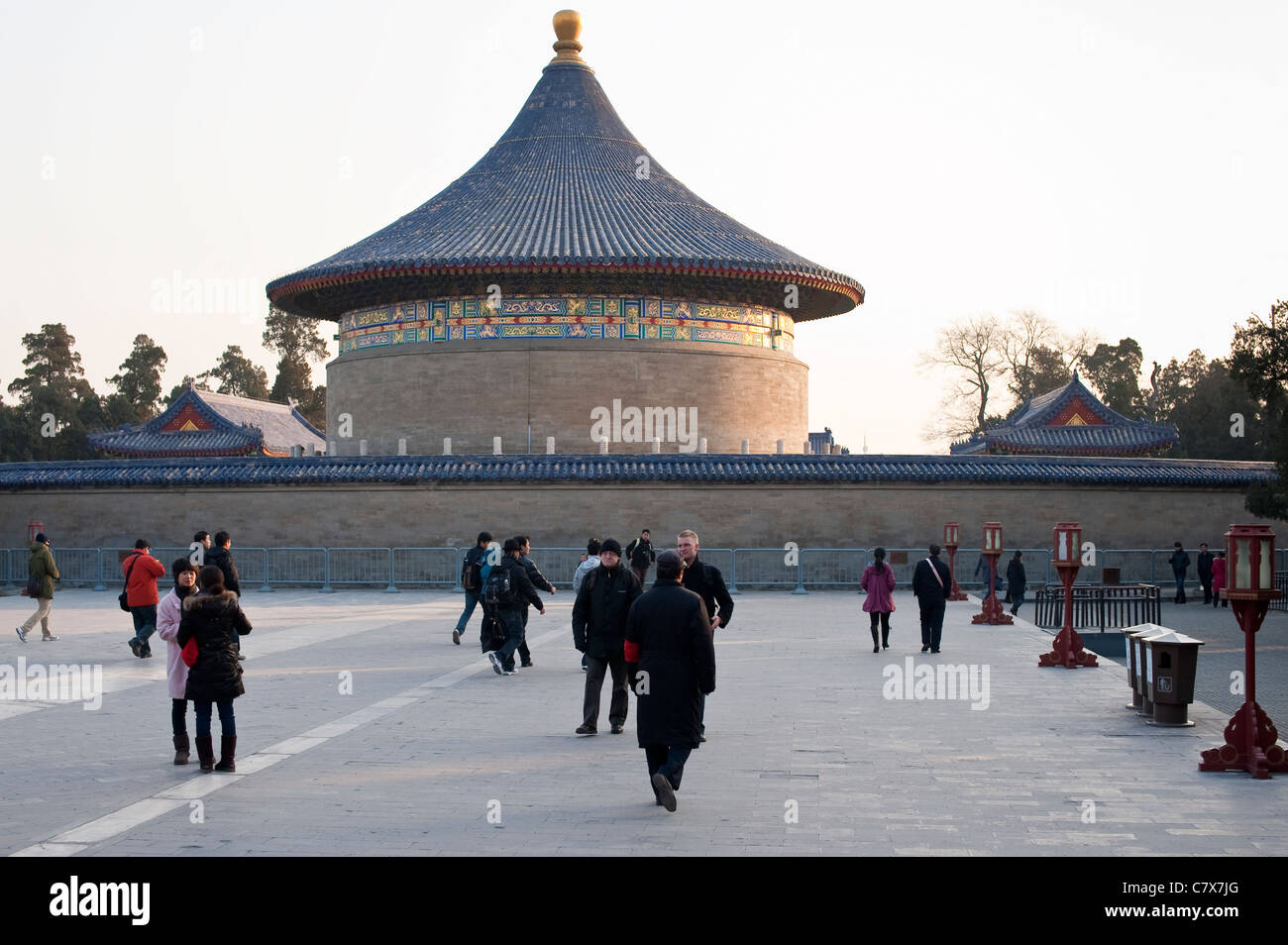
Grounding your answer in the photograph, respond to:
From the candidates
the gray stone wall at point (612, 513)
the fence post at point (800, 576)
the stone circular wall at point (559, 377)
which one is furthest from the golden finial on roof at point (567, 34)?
the fence post at point (800, 576)

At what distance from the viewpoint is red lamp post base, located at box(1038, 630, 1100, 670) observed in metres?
15.5

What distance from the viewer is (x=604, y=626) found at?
36.3 ft

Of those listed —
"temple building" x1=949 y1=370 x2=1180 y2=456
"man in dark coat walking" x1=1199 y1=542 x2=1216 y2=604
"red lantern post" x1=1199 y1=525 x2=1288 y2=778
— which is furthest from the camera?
"temple building" x1=949 y1=370 x2=1180 y2=456

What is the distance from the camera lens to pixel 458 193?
37844 mm

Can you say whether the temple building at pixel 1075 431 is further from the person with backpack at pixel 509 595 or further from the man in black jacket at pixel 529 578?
the person with backpack at pixel 509 595

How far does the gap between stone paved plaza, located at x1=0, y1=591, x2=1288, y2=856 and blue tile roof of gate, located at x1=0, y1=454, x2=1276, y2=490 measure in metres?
12.4

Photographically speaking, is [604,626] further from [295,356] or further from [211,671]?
[295,356]

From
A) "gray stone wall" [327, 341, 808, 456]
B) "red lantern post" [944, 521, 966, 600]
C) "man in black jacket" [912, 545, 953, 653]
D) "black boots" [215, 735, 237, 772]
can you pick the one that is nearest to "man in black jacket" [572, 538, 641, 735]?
"black boots" [215, 735, 237, 772]

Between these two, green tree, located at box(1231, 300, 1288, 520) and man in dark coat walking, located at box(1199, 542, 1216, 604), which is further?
man in dark coat walking, located at box(1199, 542, 1216, 604)

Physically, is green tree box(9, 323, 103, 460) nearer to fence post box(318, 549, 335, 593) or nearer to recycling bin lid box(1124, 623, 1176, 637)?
fence post box(318, 549, 335, 593)

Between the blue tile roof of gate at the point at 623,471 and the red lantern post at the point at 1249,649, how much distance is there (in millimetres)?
18576

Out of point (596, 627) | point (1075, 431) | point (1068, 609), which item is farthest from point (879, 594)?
point (1075, 431)

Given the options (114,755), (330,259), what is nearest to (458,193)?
(330,259)

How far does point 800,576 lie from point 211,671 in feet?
61.8
